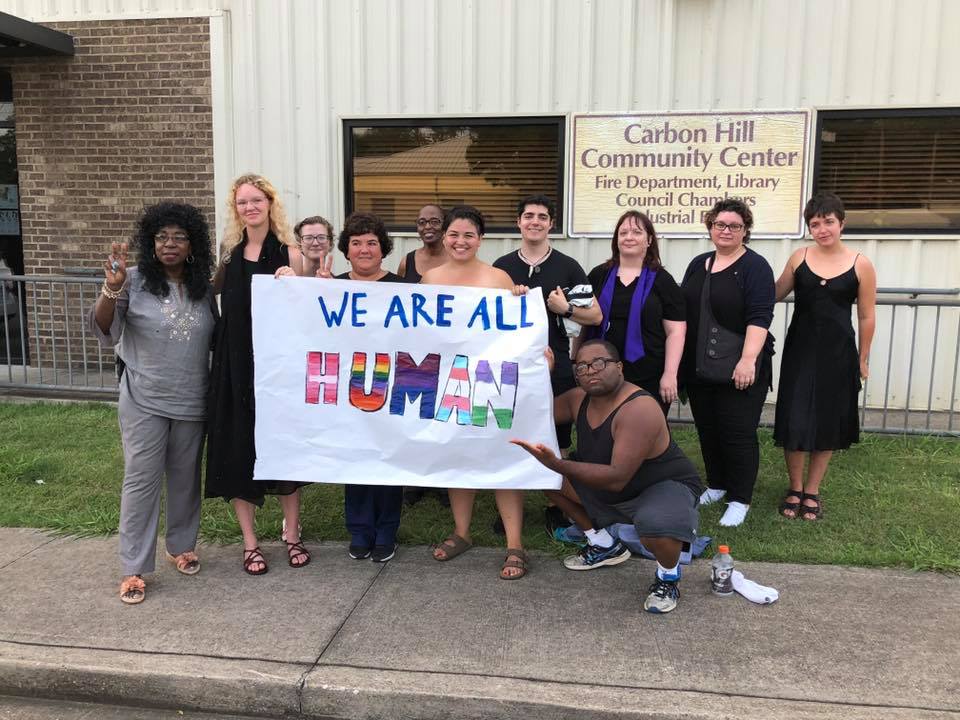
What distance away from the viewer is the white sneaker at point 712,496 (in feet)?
15.6

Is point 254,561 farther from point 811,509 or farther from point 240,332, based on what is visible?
point 811,509

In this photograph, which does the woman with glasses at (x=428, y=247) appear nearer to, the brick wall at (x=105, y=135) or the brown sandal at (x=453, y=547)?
the brown sandal at (x=453, y=547)

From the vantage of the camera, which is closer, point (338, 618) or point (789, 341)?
point (338, 618)

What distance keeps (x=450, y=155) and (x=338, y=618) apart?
519 centimetres

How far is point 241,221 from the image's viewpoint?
12.2 feet

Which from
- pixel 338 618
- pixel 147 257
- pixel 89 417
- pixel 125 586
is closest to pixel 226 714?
pixel 338 618

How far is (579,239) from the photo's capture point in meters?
7.27

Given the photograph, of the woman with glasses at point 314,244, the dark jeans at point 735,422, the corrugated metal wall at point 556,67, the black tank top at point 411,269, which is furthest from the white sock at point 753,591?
the corrugated metal wall at point 556,67

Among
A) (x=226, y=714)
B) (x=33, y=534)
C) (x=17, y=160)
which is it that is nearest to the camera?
(x=226, y=714)

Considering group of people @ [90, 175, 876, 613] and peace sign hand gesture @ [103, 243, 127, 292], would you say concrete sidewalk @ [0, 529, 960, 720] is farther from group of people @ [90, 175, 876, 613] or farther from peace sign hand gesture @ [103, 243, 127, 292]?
peace sign hand gesture @ [103, 243, 127, 292]

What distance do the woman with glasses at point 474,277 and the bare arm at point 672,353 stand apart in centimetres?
91

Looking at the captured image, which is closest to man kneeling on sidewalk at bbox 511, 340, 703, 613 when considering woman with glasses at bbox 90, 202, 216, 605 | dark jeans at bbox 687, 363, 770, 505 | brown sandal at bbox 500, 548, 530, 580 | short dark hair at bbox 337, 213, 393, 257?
brown sandal at bbox 500, 548, 530, 580

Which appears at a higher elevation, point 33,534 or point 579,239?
point 579,239

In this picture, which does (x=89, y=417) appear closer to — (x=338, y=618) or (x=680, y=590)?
(x=338, y=618)
